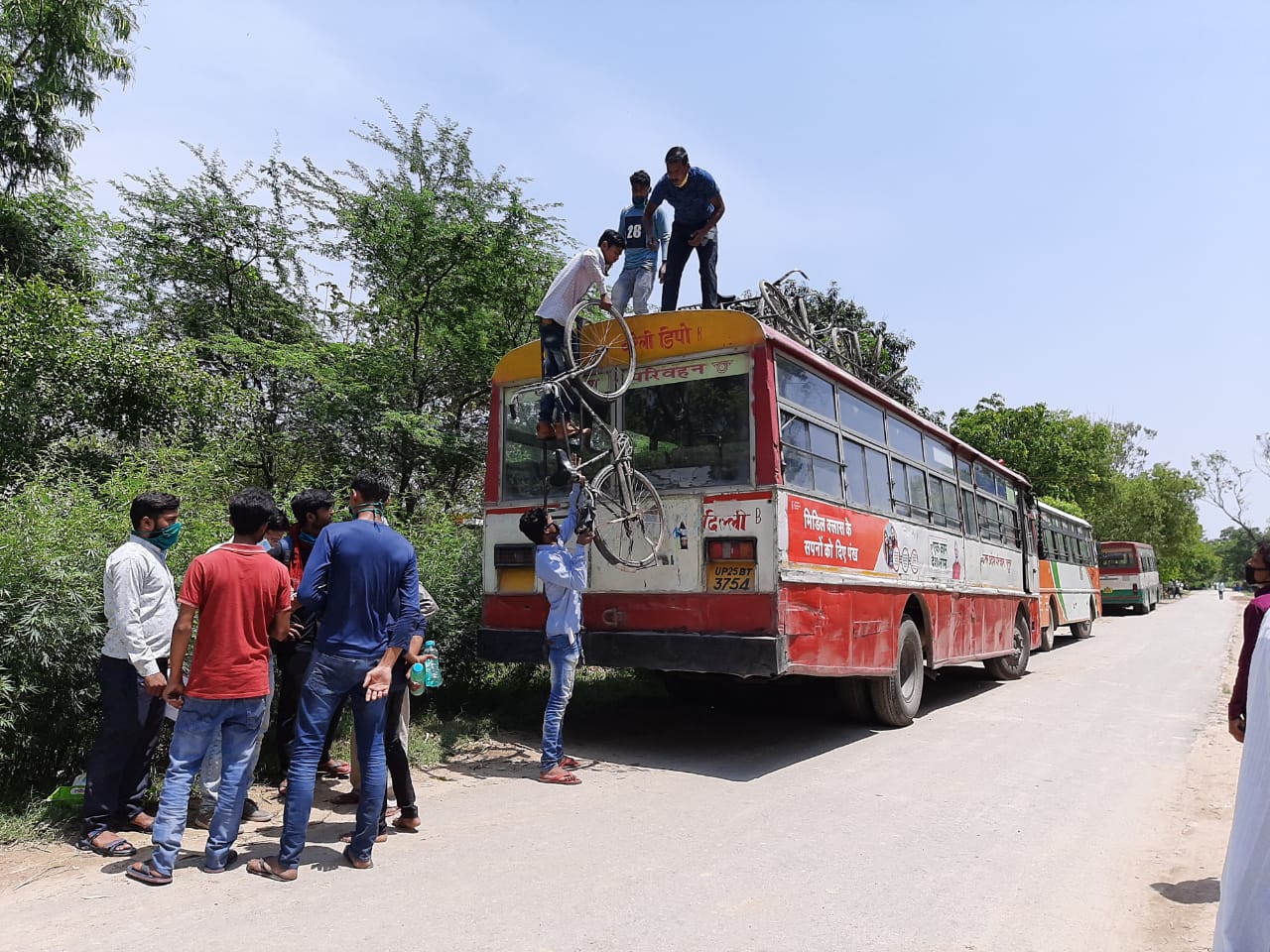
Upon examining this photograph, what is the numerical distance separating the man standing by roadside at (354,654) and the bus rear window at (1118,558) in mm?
36147

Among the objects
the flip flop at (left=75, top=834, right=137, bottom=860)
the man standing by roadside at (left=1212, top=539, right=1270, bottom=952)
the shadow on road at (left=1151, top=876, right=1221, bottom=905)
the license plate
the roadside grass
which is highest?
the license plate

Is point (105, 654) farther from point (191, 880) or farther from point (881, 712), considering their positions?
point (881, 712)

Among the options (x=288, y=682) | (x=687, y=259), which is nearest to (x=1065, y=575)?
(x=687, y=259)

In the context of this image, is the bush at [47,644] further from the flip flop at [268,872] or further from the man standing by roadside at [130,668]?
the flip flop at [268,872]

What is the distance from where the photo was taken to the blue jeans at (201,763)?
3.94m

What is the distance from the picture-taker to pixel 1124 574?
1356 inches

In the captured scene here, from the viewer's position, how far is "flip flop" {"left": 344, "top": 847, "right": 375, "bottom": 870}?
4.16m

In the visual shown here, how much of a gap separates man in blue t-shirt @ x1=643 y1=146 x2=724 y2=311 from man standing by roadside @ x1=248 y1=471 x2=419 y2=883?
15.0ft

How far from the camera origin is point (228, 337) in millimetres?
12227

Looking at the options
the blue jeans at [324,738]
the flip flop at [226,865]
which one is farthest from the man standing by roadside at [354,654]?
the flip flop at [226,865]

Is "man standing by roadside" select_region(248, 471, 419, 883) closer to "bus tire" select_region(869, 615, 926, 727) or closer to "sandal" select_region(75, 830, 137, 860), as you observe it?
"sandal" select_region(75, 830, 137, 860)

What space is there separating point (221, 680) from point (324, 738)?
0.53 metres

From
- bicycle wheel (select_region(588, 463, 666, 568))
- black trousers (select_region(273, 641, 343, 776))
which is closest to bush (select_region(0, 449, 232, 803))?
black trousers (select_region(273, 641, 343, 776))

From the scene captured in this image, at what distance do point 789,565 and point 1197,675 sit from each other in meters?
10.2
